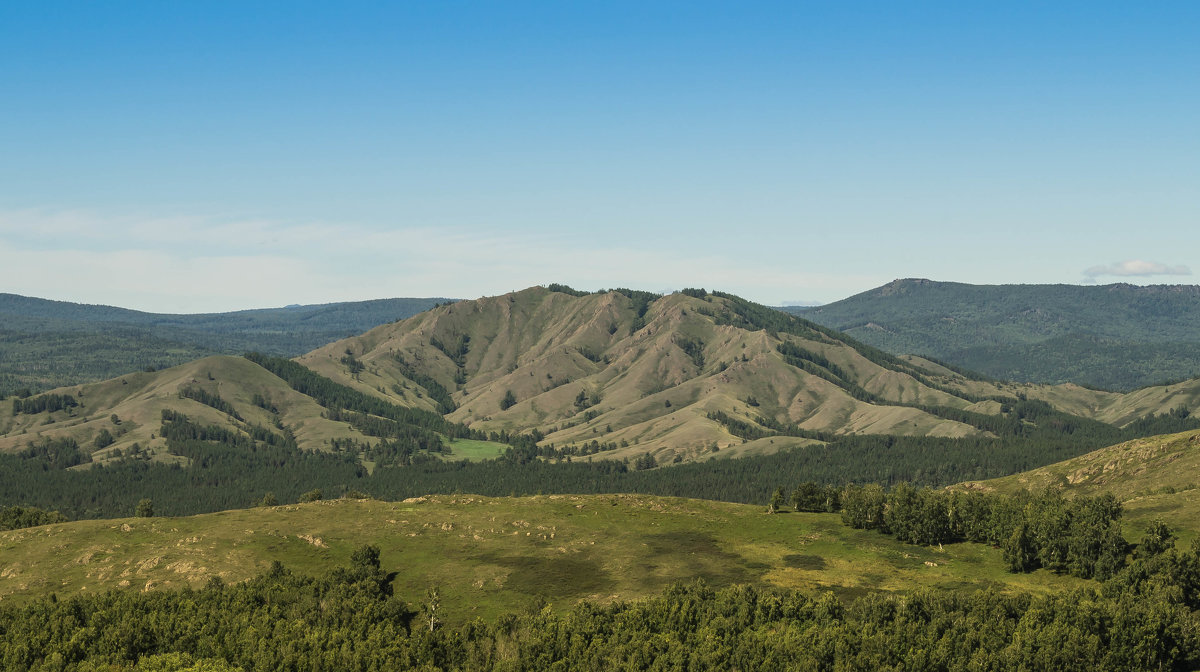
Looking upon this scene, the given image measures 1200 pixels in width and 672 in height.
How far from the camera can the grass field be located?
154 metres

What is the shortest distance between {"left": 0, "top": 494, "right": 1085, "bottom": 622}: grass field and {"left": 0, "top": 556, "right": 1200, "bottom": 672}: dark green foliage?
16.8 metres

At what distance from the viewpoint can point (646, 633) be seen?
120 meters

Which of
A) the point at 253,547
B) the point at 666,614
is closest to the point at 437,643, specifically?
the point at 666,614

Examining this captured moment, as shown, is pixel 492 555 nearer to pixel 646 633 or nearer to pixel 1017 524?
pixel 646 633

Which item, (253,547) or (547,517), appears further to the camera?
(547,517)

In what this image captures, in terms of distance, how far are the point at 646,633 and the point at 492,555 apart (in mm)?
59432

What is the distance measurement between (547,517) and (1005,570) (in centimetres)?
9335

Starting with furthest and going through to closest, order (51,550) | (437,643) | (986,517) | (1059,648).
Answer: (986,517)
(51,550)
(437,643)
(1059,648)

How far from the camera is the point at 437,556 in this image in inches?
6747

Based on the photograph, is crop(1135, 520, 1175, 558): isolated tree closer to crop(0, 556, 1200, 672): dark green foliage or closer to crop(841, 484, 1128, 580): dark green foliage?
crop(841, 484, 1128, 580): dark green foliage

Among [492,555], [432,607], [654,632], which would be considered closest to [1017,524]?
[654,632]

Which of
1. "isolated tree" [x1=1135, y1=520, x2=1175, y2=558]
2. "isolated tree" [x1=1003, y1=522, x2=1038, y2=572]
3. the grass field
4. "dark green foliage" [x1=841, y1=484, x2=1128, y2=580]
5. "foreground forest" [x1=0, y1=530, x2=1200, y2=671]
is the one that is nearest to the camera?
"foreground forest" [x1=0, y1=530, x2=1200, y2=671]

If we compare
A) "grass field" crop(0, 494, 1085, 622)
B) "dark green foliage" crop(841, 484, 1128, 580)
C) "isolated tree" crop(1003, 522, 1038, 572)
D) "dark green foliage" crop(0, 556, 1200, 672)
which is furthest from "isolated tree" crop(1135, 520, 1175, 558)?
"isolated tree" crop(1003, 522, 1038, 572)

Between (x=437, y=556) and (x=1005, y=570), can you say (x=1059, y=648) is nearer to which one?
(x=1005, y=570)
